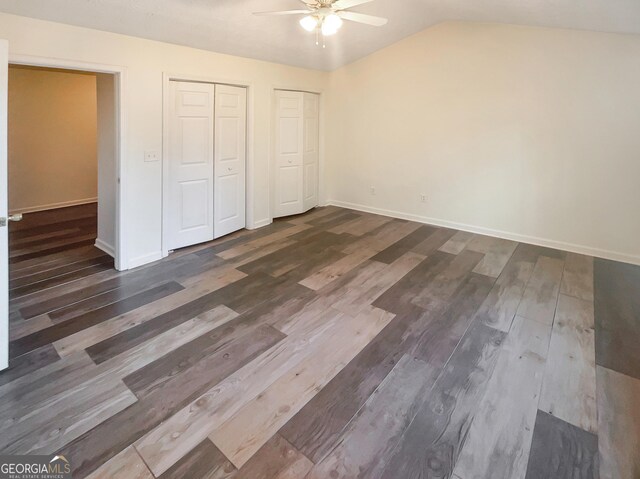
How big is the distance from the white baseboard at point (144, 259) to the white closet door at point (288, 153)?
84.1 inches

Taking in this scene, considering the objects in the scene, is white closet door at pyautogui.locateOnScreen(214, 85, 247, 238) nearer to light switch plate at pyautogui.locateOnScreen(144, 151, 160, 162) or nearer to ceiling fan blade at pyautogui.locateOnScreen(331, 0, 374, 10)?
light switch plate at pyautogui.locateOnScreen(144, 151, 160, 162)

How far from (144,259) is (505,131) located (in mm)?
4788

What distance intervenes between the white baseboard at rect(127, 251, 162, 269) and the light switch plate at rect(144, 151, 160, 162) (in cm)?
102

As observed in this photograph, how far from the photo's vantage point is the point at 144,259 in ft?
13.0

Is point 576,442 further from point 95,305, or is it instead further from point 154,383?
point 95,305

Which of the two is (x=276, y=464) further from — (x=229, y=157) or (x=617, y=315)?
(x=229, y=157)

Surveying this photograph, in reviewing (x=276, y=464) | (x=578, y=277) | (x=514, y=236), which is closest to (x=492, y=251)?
(x=514, y=236)

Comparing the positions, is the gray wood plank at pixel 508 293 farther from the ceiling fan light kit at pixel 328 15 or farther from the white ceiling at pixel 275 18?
the ceiling fan light kit at pixel 328 15

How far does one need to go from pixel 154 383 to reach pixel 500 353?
2237 millimetres

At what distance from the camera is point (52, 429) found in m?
1.78

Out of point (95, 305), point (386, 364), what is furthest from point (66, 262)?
point (386, 364)

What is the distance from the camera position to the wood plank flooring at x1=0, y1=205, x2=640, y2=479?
1.68m

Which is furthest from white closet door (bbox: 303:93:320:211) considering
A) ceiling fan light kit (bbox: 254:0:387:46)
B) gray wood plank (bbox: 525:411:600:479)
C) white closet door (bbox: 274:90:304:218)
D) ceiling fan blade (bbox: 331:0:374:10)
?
gray wood plank (bbox: 525:411:600:479)

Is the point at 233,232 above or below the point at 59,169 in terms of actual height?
below
